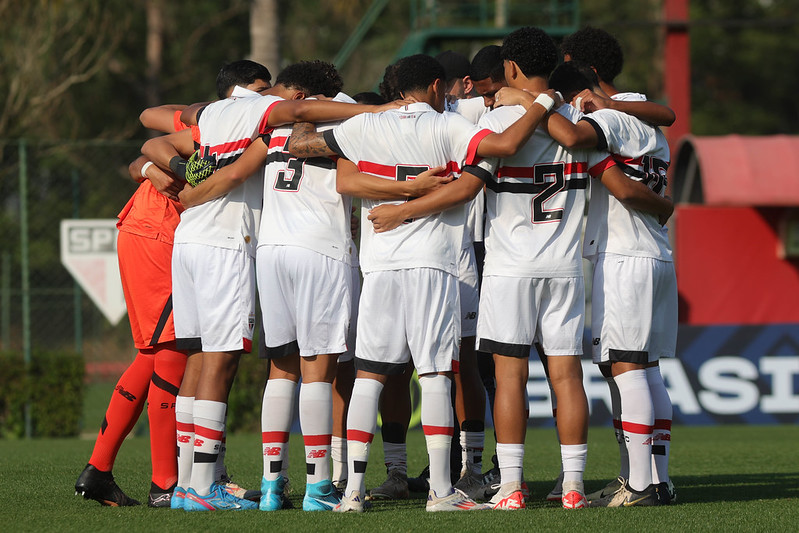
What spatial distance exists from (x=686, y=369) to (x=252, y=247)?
7473 mm

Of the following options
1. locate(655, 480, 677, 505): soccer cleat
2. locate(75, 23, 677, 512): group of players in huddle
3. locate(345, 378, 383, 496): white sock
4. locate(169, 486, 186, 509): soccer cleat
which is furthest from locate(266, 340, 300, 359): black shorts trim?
locate(655, 480, 677, 505): soccer cleat

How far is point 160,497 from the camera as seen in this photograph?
5.94 m

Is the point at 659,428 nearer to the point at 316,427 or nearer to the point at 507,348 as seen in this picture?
the point at 507,348

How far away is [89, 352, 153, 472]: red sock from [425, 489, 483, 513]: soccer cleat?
6.16ft

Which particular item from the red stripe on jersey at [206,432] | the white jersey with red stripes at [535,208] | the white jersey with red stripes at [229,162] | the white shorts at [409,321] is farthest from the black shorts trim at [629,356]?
the red stripe on jersey at [206,432]

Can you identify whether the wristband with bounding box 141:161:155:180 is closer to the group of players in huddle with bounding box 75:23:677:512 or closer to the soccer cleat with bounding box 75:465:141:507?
the group of players in huddle with bounding box 75:23:677:512

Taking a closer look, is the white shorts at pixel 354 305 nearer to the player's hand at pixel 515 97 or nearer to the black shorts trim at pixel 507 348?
the black shorts trim at pixel 507 348

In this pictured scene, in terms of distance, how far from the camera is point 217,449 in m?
5.61

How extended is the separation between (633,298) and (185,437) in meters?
2.57

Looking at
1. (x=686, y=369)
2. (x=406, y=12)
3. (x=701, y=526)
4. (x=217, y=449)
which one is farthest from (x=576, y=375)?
(x=406, y=12)

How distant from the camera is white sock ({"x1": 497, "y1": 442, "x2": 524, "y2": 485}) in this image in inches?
215

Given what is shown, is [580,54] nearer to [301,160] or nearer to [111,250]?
[301,160]

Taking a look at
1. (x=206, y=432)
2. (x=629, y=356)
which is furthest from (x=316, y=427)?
(x=629, y=356)

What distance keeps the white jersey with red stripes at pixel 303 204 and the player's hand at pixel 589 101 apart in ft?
4.55
